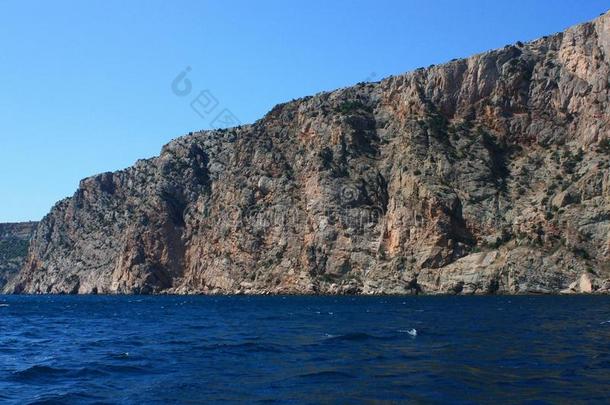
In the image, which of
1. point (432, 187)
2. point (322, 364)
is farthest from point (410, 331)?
point (432, 187)

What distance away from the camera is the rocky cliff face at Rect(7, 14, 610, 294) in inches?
3612

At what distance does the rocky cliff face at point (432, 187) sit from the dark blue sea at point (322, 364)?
50.6m

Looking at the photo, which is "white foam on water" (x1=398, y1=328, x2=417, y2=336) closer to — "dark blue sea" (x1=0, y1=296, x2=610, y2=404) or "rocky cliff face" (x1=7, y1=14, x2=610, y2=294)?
"dark blue sea" (x1=0, y1=296, x2=610, y2=404)

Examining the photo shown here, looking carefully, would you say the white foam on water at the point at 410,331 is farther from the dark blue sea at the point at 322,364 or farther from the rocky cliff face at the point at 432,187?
the rocky cliff face at the point at 432,187

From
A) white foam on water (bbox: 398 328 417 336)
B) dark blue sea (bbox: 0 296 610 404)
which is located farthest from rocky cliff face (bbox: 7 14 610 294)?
white foam on water (bbox: 398 328 417 336)

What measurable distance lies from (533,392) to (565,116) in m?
96.7

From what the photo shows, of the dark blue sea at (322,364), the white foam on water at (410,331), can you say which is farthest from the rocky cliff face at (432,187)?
the white foam on water at (410,331)

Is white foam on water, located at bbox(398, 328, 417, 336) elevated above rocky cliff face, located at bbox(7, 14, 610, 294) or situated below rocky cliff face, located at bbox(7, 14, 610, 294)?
below

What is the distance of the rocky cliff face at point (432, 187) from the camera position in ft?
301

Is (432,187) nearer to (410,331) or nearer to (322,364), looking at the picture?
(410,331)

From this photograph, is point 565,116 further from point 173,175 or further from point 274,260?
point 173,175

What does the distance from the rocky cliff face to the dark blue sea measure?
5060 centimetres

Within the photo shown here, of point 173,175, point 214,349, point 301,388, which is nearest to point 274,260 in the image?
point 173,175

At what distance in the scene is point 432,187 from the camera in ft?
339
